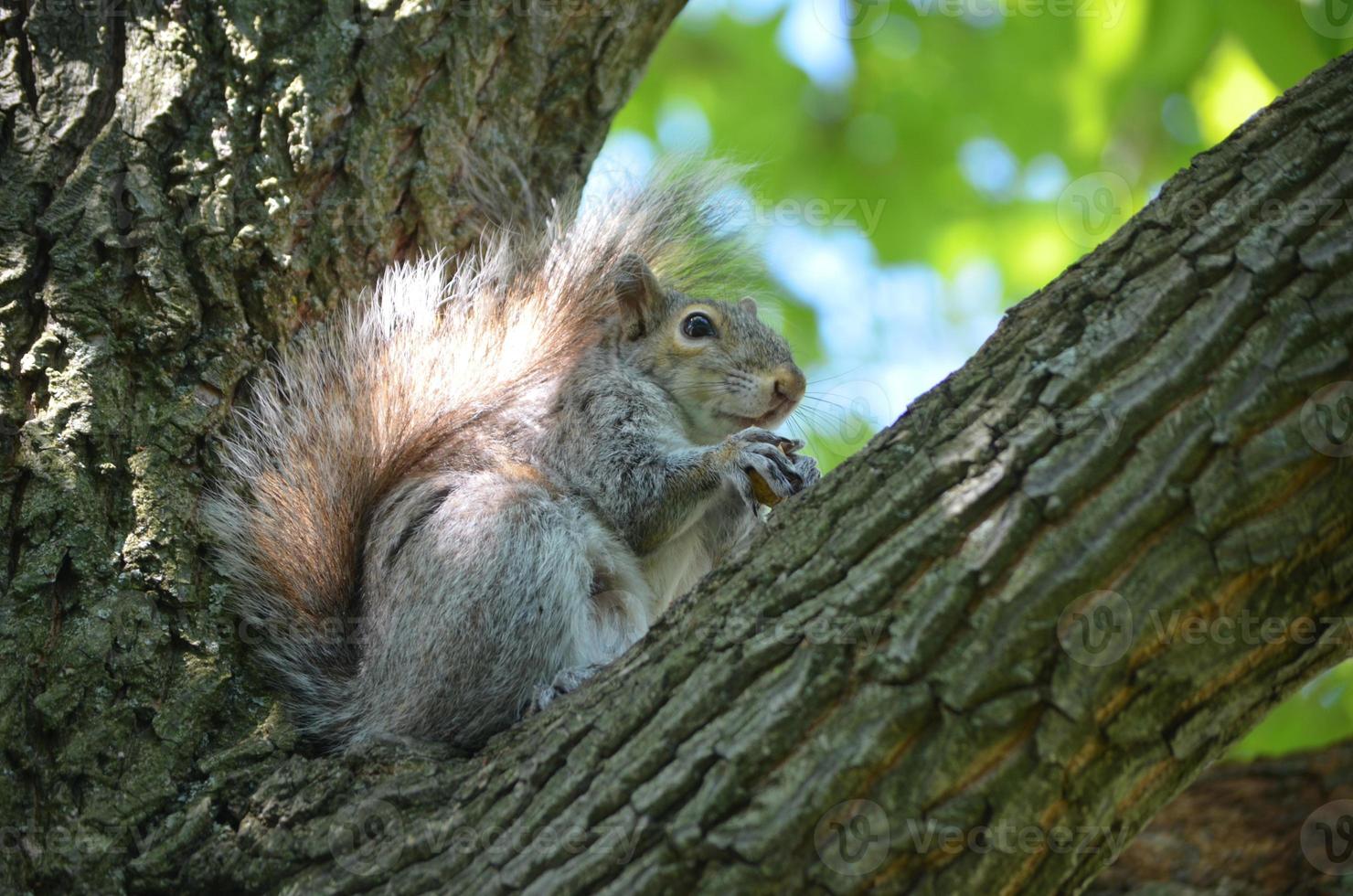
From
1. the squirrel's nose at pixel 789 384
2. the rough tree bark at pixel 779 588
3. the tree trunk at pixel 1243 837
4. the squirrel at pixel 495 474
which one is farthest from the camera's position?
the squirrel's nose at pixel 789 384

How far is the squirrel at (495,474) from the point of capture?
2.53 m

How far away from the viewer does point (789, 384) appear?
338cm

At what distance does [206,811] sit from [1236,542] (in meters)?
1.78

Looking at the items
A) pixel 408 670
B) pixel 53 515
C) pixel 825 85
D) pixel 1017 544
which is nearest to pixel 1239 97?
pixel 825 85

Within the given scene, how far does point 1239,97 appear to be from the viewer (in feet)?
13.4

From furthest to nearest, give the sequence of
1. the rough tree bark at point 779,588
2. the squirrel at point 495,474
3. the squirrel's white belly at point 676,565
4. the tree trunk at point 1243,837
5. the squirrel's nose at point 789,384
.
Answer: the squirrel's nose at point 789,384
the squirrel's white belly at point 676,565
the tree trunk at point 1243,837
the squirrel at point 495,474
the rough tree bark at point 779,588

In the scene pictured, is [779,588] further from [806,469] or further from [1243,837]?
[1243,837]

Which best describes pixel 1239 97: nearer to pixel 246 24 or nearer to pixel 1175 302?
pixel 1175 302

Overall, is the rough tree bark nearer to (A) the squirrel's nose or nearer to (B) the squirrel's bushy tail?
(B) the squirrel's bushy tail

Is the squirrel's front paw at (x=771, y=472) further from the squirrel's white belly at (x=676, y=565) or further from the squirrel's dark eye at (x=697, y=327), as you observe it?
the squirrel's dark eye at (x=697, y=327)

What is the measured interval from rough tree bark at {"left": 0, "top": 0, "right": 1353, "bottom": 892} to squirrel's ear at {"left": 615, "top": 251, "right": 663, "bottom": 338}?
3.86ft

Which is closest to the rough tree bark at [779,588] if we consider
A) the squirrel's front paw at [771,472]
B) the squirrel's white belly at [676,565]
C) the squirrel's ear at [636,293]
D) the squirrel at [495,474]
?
the squirrel at [495,474]

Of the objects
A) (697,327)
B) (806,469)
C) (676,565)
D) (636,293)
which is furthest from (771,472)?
(636,293)

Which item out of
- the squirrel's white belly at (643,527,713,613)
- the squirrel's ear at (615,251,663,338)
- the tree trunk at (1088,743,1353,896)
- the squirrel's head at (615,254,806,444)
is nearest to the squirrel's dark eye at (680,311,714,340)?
the squirrel's head at (615,254,806,444)
